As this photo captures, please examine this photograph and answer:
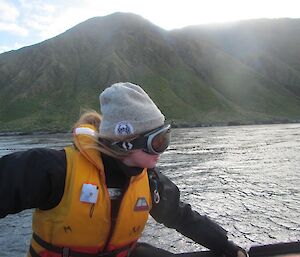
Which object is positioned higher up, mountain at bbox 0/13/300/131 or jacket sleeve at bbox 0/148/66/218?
jacket sleeve at bbox 0/148/66/218

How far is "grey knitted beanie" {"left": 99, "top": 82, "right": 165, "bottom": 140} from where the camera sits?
11.5 ft

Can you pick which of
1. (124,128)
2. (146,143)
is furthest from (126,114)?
(146,143)

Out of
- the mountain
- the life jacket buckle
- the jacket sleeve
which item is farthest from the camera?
the mountain

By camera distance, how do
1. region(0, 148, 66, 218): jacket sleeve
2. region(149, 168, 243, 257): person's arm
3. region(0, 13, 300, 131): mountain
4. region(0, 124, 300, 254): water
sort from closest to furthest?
region(0, 148, 66, 218): jacket sleeve
region(149, 168, 243, 257): person's arm
region(0, 124, 300, 254): water
region(0, 13, 300, 131): mountain

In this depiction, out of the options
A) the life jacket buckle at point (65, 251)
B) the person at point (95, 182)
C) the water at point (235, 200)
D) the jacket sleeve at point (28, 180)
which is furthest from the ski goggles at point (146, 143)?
the water at point (235, 200)

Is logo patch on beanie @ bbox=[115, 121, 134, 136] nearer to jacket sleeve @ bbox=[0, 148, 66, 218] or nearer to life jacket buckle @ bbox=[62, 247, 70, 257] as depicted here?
jacket sleeve @ bbox=[0, 148, 66, 218]

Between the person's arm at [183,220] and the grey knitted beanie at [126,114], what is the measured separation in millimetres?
722

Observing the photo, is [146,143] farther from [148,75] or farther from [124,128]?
[148,75]

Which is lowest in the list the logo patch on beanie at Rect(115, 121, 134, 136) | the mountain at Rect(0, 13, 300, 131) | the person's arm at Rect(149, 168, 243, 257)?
the mountain at Rect(0, 13, 300, 131)

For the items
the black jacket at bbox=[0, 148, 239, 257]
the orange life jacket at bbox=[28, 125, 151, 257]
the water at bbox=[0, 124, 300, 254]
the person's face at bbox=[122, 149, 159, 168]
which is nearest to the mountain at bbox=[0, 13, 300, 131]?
the water at bbox=[0, 124, 300, 254]

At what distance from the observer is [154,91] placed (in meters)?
131

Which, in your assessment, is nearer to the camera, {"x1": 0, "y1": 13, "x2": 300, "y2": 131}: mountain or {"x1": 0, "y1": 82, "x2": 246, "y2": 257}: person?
{"x1": 0, "y1": 82, "x2": 246, "y2": 257}: person

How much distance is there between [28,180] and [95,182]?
54 centimetres

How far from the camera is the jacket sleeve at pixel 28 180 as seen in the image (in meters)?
3.12
